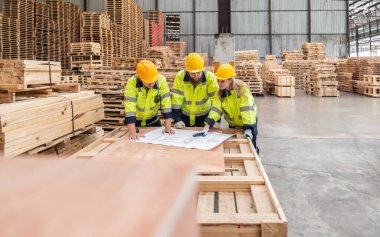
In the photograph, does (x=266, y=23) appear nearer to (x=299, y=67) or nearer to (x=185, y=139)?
(x=299, y=67)

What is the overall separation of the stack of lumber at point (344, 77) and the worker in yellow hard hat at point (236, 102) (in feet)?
52.2

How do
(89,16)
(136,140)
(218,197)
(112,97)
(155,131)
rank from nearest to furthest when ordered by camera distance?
(218,197) < (136,140) < (155,131) < (112,97) < (89,16)

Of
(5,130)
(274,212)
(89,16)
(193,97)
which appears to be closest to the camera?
(274,212)

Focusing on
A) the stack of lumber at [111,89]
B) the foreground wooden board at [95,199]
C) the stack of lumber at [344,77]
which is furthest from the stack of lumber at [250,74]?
the foreground wooden board at [95,199]

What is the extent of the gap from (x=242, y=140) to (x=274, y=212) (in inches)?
74.8

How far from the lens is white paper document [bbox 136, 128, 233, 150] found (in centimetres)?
351

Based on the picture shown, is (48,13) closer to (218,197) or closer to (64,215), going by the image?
(218,197)

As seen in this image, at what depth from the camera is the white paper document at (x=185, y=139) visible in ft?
11.5

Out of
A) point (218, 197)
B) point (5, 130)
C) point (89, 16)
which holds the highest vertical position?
point (89, 16)

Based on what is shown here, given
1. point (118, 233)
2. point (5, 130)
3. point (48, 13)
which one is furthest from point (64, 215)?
point (48, 13)

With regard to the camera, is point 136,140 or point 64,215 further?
point 136,140

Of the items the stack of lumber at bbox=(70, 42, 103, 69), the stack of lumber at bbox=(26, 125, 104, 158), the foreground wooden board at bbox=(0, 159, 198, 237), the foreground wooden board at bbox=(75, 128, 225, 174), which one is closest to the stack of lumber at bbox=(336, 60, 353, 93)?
the stack of lumber at bbox=(70, 42, 103, 69)

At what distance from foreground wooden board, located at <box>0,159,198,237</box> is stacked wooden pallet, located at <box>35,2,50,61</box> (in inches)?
597

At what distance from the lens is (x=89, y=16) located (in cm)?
1439
